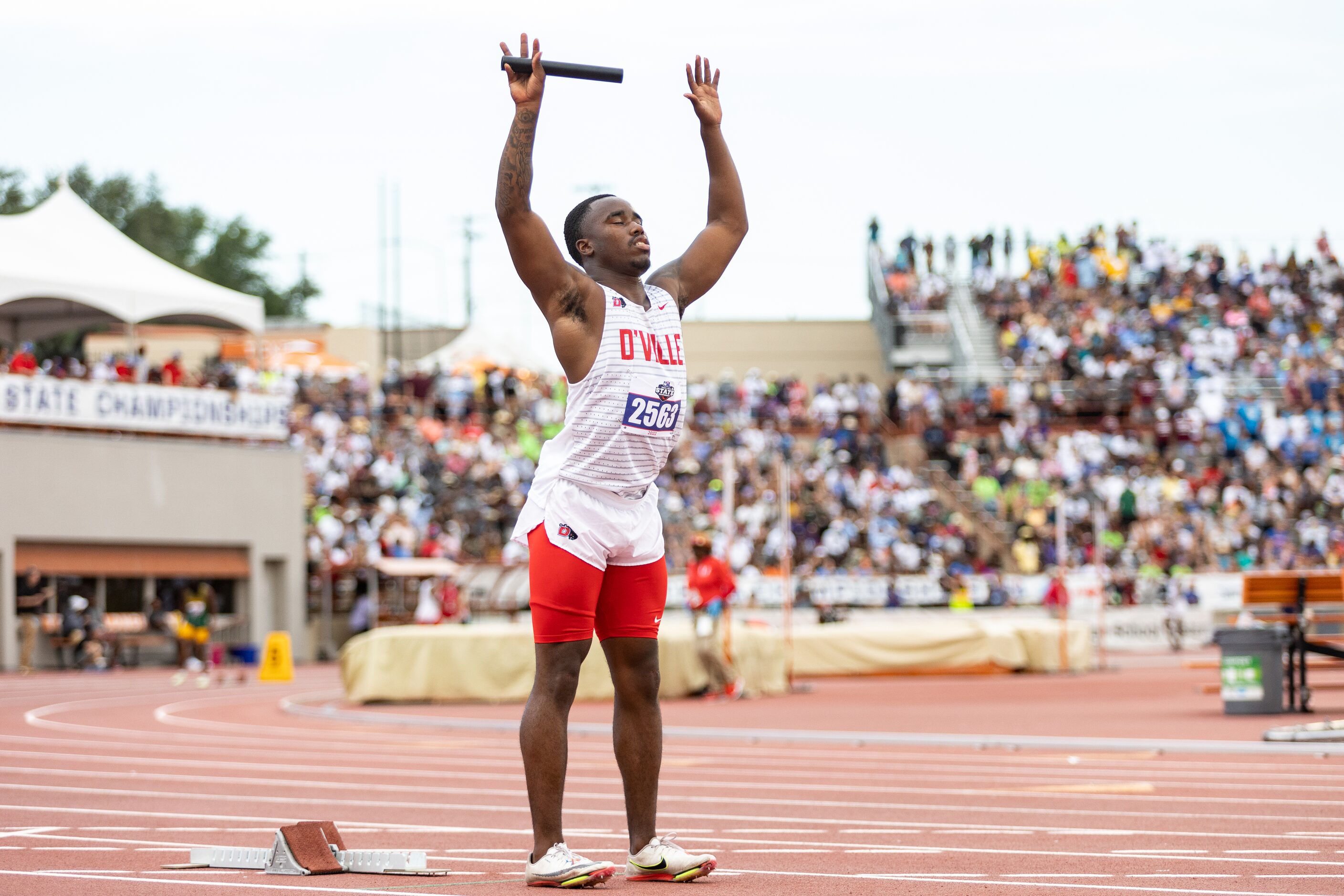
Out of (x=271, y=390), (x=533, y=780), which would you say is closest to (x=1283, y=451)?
(x=271, y=390)

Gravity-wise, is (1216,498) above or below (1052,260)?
below

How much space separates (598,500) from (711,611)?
14784mm

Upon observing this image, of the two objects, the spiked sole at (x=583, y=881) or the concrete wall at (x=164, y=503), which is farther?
the concrete wall at (x=164, y=503)

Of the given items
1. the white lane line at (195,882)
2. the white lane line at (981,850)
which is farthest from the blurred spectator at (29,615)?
the white lane line at (195,882)

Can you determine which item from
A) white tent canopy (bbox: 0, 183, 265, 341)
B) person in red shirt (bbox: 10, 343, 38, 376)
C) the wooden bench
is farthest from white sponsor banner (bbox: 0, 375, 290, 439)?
the wooden bench

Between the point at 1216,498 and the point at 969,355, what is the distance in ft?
29.5

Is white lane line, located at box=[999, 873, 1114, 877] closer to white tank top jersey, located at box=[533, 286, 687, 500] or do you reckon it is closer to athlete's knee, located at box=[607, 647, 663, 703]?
athlete's knee, located at box=[607, 647, 663, 703]

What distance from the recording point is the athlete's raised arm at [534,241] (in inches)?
221

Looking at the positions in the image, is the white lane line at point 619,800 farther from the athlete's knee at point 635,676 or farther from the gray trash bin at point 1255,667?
the gray trash bin at point 1255,667

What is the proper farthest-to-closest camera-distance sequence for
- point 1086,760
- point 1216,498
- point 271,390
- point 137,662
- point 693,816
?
point 271,390, point 1216,498, point 137,662, point 1086,760, point 693,816

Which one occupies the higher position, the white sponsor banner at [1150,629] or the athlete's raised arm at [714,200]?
the athlete's raised arm at [714,200]

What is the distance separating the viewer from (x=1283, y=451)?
1592 inches

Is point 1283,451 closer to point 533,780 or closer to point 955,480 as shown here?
point 955,480

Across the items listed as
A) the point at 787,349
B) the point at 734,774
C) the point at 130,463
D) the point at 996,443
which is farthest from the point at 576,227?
the point at 787,349
